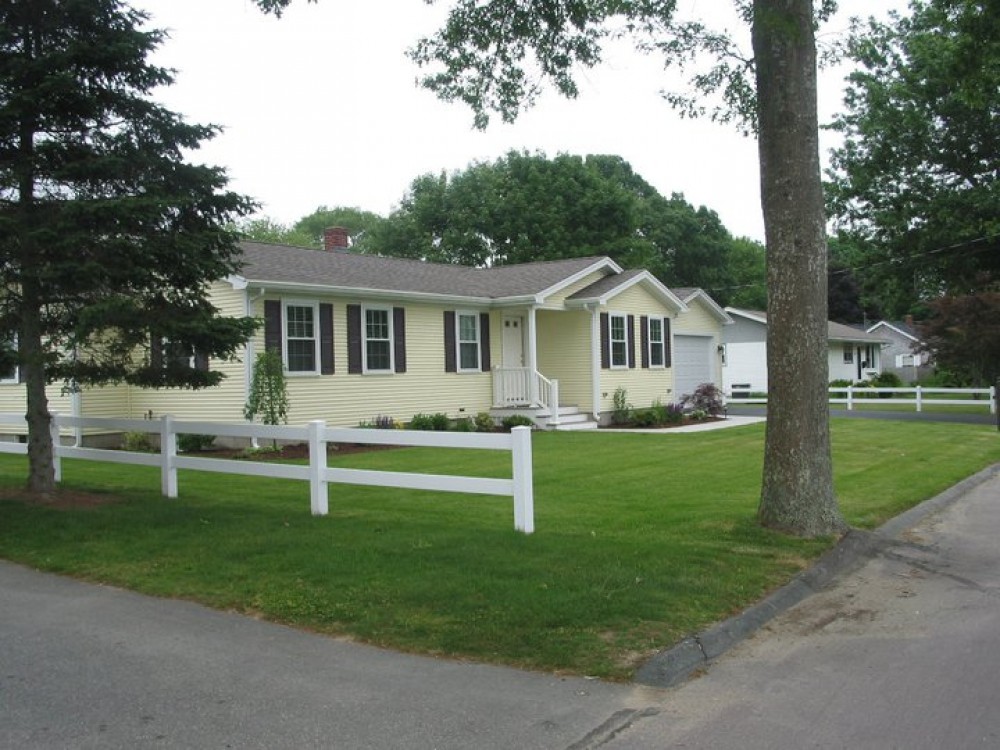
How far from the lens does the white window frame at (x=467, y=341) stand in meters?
22.2

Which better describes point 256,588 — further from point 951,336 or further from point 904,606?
point 951,336

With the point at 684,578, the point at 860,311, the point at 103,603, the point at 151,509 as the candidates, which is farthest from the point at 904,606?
the point at 860,311

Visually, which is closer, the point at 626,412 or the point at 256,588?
the point at 256,588

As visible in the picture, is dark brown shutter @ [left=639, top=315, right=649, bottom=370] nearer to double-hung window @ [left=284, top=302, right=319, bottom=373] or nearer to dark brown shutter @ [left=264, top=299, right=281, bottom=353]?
double-hung window @ [left=284, top=302, right=319, bottom=373]

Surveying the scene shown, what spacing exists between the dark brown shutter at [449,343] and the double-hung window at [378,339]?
1.96 m

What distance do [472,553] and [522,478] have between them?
946 mm

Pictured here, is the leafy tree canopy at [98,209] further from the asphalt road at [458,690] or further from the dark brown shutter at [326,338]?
the dark brown shutter at [326,338]

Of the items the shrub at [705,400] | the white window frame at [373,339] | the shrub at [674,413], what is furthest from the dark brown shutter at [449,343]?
the shrub at [705,400]

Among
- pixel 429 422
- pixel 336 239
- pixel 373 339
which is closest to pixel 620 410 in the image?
pixel 429 422

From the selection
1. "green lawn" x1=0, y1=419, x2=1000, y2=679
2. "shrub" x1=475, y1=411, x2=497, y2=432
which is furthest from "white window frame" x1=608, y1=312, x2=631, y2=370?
"green lawn" x1=0, y1=419, x2=1000, y2=679

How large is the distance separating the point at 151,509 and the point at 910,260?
29.1 meters

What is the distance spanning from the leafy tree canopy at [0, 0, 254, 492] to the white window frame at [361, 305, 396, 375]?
8770 mm

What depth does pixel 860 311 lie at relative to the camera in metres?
69.4

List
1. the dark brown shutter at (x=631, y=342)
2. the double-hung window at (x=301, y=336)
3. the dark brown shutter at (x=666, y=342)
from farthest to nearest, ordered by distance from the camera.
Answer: the dark brown shutter at (x=666, y=342), the dark brown shutter at (x=631, y=342), the double-hung window at (x=301, y=336)
